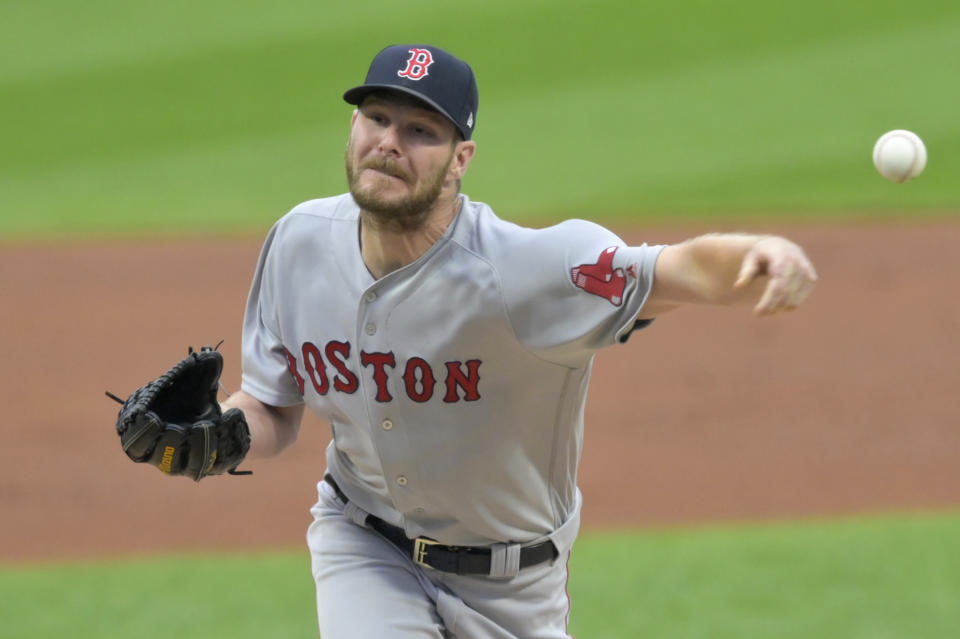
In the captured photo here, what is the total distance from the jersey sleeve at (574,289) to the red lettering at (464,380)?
0.18 m

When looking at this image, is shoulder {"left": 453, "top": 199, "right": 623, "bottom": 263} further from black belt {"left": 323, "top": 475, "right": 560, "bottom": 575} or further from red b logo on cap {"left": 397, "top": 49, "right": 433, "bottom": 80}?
black belt {"left": 323, "top": 475, "right": 560, "bottom": 575}

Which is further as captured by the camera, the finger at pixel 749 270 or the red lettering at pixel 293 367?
the red lettering at pixel 293 367

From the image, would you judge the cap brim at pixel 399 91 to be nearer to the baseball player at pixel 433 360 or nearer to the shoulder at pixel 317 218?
the baseball player at pixel 433 360

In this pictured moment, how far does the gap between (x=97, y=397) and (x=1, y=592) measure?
2.88 meters

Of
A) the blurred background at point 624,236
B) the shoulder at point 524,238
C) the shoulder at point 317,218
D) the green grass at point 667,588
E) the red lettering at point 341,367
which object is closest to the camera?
the shoulder at point 524,238

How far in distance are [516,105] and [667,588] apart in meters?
10.0

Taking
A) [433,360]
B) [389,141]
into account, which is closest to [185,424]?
[433,360]

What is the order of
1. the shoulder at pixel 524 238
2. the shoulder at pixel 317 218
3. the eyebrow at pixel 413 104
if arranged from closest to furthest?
the shoulder at pixel 524 238 < the eyebrow at pixel 413 104 < the shoulder at pixel 317 218

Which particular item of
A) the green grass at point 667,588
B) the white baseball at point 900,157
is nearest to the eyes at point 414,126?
the white baseball at point 900,157

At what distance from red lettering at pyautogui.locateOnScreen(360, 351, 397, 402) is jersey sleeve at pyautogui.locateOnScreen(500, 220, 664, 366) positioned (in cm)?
40

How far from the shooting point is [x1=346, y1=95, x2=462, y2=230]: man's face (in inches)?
147

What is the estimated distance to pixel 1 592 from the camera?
7.07 m

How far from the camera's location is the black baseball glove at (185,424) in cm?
374

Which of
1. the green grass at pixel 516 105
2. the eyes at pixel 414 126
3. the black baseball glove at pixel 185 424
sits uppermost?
the green grass at pixel 516 105
